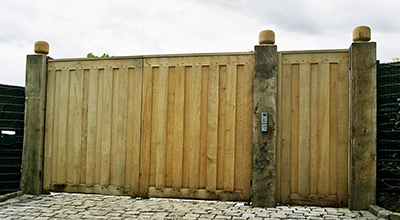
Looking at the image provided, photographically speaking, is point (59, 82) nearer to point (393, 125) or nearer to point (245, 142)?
point (245, 142)

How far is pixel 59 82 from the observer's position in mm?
5906

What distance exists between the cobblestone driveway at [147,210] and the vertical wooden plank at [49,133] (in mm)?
488

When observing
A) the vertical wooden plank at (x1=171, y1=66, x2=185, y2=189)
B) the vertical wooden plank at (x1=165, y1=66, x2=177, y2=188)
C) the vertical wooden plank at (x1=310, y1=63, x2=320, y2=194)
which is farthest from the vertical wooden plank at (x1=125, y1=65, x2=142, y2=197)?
the vertical wooden plank at (x1=310, y1=63, x2=320, y2=194)

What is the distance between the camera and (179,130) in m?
5.33

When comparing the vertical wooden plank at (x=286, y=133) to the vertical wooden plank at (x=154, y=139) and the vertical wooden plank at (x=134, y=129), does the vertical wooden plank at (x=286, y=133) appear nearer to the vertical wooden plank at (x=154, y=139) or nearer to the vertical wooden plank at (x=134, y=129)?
the vertical wooden plank at (x=154, y=139)

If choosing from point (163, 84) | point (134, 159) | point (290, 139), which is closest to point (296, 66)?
point (290, 139)

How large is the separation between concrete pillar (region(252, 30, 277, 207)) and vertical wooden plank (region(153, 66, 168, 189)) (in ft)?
4.75

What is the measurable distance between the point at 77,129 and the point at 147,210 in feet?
6.77

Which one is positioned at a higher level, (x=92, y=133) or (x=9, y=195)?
(x=92, y=133)

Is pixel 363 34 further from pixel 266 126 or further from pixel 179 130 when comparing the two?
pixel 179 130

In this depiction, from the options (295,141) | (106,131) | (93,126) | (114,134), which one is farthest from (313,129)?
(93,126)

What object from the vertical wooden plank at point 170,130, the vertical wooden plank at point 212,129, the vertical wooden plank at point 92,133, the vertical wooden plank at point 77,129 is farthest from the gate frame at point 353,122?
the vertical wooden plank at point 77,129

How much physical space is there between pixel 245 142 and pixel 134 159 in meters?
1.84

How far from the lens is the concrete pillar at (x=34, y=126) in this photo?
19.2 ft
